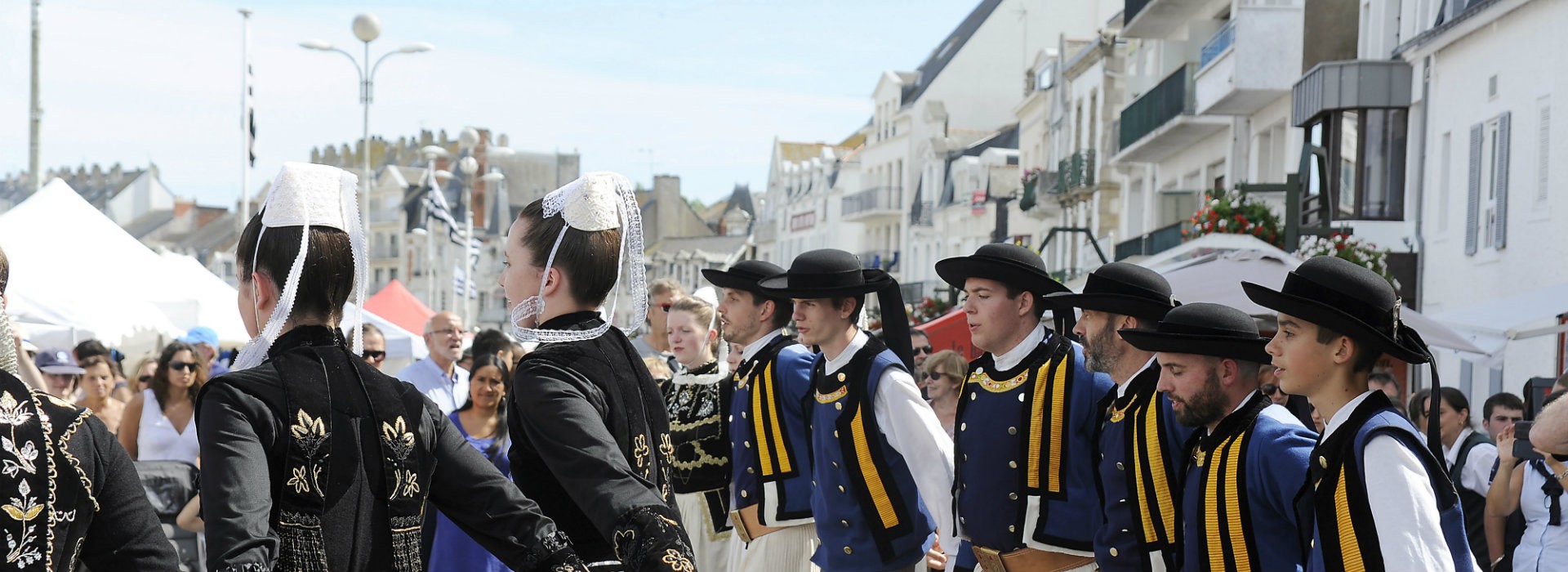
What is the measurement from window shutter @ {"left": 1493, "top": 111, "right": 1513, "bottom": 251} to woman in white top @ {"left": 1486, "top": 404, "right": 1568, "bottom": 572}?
8.69 m

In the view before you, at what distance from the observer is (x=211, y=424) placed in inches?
127

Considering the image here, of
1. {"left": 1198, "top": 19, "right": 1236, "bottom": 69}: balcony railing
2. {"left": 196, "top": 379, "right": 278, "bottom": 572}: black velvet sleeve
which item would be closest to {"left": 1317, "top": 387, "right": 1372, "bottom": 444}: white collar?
{"left": 196, "top": 379, "right": 278, "bottom": 572}: black velvet sleeve

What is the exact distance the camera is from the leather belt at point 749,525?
712 cm

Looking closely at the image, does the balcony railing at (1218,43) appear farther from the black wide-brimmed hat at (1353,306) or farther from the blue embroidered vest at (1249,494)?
the black wide-brimmed hat at (1353,306)

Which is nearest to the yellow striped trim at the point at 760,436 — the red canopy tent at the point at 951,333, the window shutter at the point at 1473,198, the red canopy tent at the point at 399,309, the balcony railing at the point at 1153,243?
the red canopy tent at the point at 951,333

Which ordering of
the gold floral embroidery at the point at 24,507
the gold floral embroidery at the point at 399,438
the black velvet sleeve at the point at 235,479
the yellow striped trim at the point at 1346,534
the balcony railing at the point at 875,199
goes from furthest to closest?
1. the balcony railing at the point at 875,199
2. the yellow striped trim at the point at 1346,534
3. the gold floral embroidery at the point at 399,438
4. the gold floral embroidery at the point at 24,507
5. the black velvet sleeve at the point at 235,479

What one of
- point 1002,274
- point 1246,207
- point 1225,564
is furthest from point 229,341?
point 1225,564

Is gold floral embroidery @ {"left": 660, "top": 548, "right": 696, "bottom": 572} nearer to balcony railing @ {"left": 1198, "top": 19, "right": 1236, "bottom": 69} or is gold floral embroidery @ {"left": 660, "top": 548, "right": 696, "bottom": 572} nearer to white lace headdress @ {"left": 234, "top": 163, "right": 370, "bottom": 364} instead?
white lace headdress @ {"left": 234, "top": 163, "right": 370, "bottom": 364}

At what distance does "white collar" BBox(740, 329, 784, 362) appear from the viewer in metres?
7.50

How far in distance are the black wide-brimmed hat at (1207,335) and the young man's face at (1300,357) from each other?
2.34 ft

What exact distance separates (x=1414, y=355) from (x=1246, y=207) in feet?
50.6

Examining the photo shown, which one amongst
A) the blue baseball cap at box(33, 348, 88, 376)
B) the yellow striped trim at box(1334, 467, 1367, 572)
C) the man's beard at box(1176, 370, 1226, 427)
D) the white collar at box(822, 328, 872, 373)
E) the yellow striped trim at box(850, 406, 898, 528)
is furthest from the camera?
the blue baseball cap at box(33, 348, 88, 376)

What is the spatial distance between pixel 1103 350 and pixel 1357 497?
1.86m

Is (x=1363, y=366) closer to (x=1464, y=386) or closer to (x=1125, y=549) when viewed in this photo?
(x=1125, y=549)
